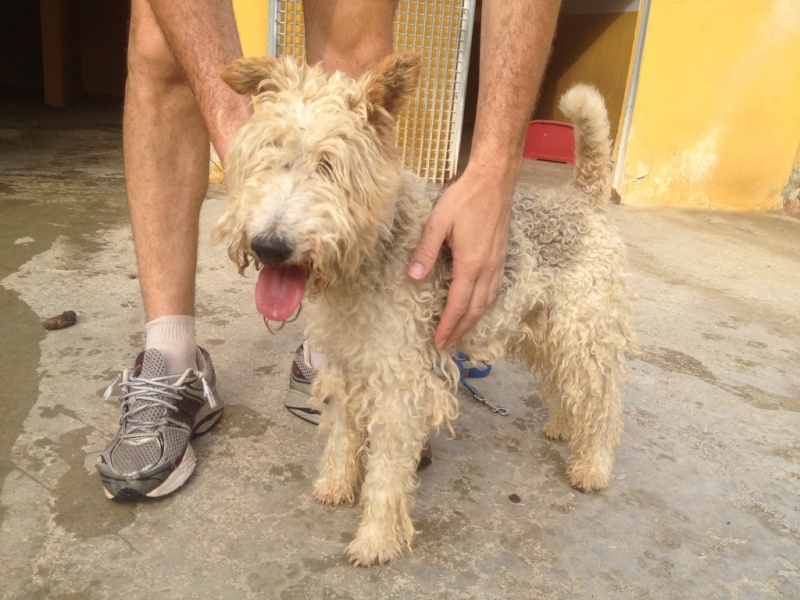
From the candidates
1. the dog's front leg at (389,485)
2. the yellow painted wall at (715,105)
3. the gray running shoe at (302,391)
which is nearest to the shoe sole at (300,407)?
the gray running shoe at (302,391)

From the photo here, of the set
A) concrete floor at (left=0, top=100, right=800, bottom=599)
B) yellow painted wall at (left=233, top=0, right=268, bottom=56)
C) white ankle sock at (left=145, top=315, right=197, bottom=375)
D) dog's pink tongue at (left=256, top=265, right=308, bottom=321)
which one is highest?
yellow painted wall at (left=233, top=0, right=268, bottom=56)

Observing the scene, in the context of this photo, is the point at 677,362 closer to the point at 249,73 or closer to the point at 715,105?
the point at 249,73

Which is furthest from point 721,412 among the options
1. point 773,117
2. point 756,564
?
point 773,117

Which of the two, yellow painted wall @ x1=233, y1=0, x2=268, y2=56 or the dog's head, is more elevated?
yellow painted wall @ x1=233, y1=0, x2=268, y2=56

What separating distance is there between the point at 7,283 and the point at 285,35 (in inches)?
126

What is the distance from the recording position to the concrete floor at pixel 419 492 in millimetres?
1796

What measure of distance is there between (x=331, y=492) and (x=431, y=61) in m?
4.83

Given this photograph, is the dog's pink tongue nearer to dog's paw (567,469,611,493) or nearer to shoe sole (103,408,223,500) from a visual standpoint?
shoe sole (103,408,223,500)

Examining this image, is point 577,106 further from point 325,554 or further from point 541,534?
point 325,554

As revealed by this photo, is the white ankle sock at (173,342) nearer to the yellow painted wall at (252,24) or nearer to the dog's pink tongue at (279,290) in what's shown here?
the dog's pink tongue at (279,290)

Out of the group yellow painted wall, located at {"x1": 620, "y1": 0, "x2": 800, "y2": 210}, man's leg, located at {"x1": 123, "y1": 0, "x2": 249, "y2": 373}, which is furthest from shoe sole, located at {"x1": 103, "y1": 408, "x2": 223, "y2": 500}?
yellow painted wall, located at {"x1": 620, "y1": 0, "x2": 800, "y2": 210}

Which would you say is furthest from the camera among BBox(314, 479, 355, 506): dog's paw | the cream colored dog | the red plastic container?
the red plastic container

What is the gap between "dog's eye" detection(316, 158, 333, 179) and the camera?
62.8 inches

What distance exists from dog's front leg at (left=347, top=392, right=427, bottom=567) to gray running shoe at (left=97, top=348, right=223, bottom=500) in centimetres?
65
